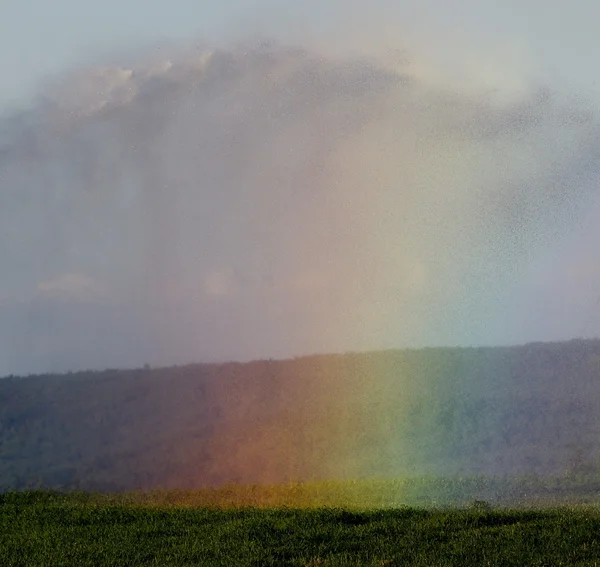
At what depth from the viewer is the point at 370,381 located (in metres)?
34.7

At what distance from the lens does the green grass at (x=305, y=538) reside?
1290 cm

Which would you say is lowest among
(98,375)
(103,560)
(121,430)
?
(103,560)

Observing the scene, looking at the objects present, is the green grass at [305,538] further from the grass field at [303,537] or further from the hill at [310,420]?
the hill at [310,420]

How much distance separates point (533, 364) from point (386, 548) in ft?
72.5

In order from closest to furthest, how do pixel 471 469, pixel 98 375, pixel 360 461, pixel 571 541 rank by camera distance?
pixel 571 541
pixel 471 469
pixel 360 461
pixel 98 375

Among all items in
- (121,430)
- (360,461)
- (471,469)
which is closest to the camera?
(471,469)

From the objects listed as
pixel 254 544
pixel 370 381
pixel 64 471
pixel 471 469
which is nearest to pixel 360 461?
pixel 471 469

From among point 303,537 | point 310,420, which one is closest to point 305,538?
point 303,537

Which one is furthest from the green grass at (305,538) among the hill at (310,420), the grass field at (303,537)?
the hill at (310,420)

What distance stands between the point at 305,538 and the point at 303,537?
51mm

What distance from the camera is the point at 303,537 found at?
14.8 m

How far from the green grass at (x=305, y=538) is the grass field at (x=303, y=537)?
17 millimetres

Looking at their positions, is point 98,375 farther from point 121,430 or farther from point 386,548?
point 386,548

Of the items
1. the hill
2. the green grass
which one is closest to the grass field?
the green grass
